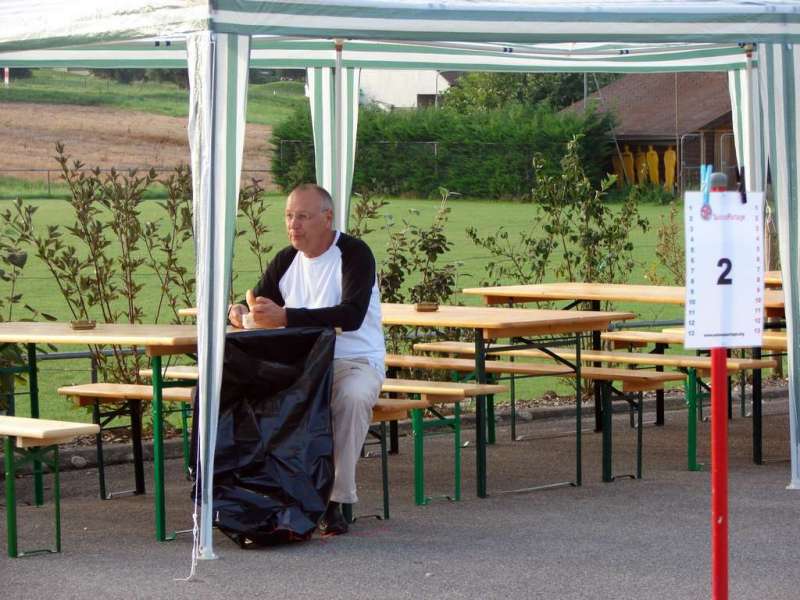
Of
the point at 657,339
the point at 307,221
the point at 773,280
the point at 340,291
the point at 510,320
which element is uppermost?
the point at 307,221

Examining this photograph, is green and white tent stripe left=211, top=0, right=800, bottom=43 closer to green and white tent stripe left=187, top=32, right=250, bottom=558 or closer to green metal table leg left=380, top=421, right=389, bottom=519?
green and white tent stripe left=187, top=32, right=250, bottom=558

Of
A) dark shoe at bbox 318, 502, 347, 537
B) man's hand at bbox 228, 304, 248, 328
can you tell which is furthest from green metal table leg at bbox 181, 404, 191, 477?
dark shoe at bbox 318, 502, 347, 537

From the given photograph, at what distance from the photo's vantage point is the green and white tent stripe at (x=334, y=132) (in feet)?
32.7

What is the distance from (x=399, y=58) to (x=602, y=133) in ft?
117

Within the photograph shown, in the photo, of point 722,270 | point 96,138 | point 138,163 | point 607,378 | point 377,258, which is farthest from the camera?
point 96,138

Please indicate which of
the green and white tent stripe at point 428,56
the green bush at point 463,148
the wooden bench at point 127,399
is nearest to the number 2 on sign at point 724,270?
the wooden bench at point 127,399

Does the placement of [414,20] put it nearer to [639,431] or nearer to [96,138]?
[639,431]

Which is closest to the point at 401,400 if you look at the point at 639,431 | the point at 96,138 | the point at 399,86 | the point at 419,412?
the point at 419,412

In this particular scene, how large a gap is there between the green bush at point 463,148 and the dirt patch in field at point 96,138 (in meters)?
4.23

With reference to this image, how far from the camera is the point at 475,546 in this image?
7004mm

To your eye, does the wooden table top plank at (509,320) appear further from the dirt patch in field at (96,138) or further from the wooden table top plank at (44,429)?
the dirt patch in field at (96,138)

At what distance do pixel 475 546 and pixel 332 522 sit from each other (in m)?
0.70

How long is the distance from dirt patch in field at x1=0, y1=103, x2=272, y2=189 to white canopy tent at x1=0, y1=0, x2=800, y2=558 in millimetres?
36938

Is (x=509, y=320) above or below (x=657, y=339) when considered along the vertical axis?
above
